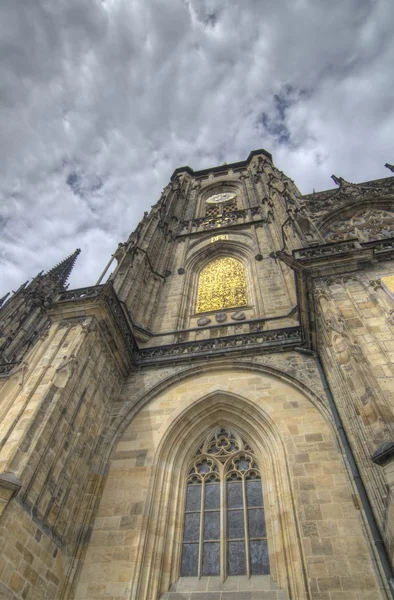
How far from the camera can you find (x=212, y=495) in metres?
6.91

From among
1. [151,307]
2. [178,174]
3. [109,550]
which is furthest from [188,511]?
[178,174]

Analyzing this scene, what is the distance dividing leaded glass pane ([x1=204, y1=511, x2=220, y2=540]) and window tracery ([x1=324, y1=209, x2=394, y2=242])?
10.5 meters

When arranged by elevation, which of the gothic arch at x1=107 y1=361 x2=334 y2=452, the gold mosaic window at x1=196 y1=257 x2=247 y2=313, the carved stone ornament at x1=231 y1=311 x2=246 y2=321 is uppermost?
the gold mosaic window at x1=196 y1=257 x2=247 y2=313

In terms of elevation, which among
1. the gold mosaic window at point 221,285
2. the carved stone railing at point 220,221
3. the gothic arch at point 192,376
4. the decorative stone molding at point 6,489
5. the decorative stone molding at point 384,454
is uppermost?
the carved stone railing at point 220,221

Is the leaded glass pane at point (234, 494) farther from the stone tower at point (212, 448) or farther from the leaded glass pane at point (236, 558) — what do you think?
the leaded glass pane at point (236, 558)

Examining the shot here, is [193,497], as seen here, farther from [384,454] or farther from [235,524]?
[384,454]

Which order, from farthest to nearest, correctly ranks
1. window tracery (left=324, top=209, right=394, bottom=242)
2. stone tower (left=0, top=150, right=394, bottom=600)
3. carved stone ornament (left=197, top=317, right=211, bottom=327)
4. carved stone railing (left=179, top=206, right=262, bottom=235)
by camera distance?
1. carved stone railing (left=179, top=206, right=262, bottom=235)
2. window tracery (left=324, top=209, right=394, bottom=242)
3. carved stone ornament (left=197, top=317, right=211, bottom=327)
4. stone tower (left=0, top=150, right=394, bottom=600)

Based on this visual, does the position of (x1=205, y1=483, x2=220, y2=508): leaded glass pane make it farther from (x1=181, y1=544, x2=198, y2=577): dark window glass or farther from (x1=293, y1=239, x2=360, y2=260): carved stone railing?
(x1=293, y1=239, x2=360, y2=260): carved stone railing

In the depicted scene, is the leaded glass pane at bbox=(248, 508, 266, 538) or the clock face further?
the clock face

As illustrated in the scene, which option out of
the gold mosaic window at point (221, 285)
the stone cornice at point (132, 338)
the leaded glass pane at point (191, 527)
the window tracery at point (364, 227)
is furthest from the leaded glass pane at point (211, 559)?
the window tracery at point (364, 227)

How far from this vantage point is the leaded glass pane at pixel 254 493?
661 centimetres

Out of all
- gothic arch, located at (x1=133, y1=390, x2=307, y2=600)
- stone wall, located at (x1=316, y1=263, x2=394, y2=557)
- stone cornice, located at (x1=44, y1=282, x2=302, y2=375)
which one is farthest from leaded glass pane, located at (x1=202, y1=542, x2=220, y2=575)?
stone cornice, located at (x1=44, y1=282, x2=302, y2=375)

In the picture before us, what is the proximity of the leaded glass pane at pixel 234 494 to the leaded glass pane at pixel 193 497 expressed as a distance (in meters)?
0.57

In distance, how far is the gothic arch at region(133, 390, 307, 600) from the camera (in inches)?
223
